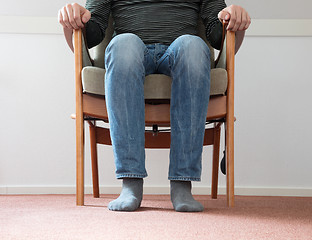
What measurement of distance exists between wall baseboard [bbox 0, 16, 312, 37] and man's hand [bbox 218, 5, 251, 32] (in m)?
0.83

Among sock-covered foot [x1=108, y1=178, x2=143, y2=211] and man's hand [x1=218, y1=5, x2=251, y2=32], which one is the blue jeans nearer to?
sock-covered foot [x1=108, y1=178, x2=143, y2=211]

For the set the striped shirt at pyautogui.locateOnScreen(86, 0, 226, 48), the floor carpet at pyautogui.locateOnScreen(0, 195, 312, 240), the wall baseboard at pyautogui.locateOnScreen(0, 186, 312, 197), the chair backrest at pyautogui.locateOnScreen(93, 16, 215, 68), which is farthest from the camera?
the wall baseboard at pyautogui.locateOnScreen(0, 186, 312, 197)

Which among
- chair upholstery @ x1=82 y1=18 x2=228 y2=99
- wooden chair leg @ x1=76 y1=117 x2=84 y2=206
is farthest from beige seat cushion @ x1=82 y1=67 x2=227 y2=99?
wooden chair leg @ x1=76 y1=117 x2=84 y2=206

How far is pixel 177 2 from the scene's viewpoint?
58.0 inches

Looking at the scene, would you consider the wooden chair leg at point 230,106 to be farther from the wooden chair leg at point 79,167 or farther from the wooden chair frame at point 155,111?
the wooden chair leg at point 79,167

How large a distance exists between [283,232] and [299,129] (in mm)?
1317

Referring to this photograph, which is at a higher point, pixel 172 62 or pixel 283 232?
pixel 172 62

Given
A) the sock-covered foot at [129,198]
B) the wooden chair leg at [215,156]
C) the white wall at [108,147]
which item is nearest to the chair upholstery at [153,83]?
the sock-covered foot at [129,198]

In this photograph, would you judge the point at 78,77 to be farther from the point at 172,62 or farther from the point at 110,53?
the point at 172,62

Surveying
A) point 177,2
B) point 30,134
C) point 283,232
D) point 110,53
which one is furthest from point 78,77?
point 30,134

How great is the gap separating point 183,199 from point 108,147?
99cm

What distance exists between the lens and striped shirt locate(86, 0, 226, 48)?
4.63 ft

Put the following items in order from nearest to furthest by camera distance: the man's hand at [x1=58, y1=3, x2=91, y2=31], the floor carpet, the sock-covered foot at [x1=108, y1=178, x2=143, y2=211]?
the floor carpet → the sock-covered foot at [x1=108, y1=178, x2=143, y2=211] → the man's hand at [x1=58, y1=3, x2=91, y2=31]

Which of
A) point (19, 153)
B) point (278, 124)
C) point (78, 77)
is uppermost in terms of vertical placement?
point (78, 77)
